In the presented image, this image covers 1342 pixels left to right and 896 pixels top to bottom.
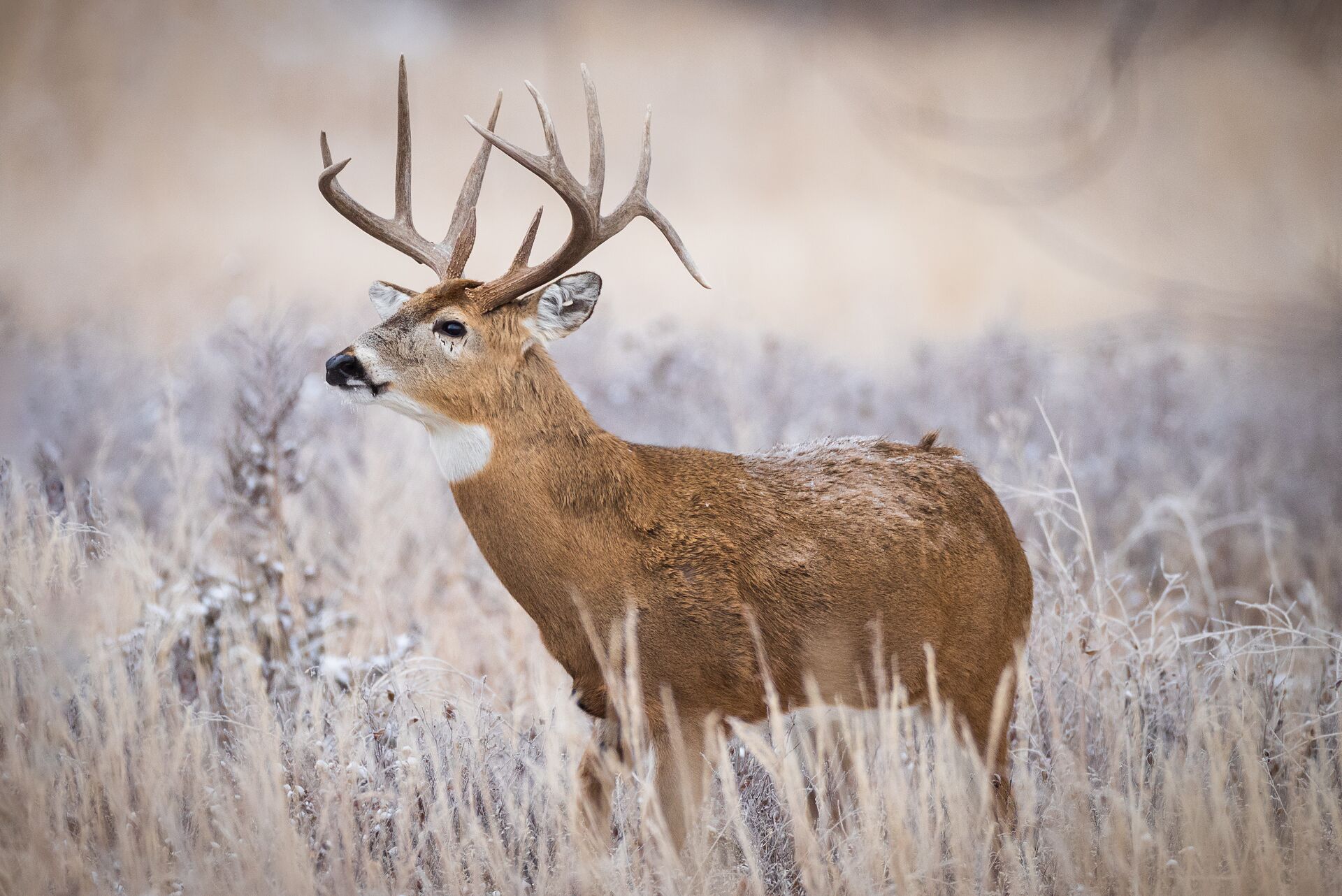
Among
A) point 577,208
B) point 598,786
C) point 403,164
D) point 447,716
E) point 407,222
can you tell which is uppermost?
point 403,164

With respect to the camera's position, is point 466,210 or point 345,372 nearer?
point 345,372

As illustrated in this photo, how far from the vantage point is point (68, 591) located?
15.1 ft

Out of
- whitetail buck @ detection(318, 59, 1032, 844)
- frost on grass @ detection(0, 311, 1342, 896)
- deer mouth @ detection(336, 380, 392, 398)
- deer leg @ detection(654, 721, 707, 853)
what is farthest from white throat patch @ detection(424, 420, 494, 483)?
deer leg @ detection(654, 721, 707, 853)

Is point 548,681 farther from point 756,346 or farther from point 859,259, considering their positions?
point 859,259

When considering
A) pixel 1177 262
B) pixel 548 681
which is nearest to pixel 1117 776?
pixel 548 681

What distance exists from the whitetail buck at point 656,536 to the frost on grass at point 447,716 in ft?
0.85

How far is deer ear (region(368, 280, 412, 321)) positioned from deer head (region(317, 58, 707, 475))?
0.15m

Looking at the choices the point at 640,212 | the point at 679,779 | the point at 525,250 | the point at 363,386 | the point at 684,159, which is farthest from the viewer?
the point at 684,159

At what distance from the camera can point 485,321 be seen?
4.15m

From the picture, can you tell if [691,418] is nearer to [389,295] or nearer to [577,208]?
Result: [389,295]

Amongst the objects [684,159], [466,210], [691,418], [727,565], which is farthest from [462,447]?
[684,159]

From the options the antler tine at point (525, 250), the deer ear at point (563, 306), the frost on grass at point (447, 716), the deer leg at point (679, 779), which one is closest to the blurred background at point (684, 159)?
the frost on grass at point (447, 716)

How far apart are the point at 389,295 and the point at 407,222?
28 cm

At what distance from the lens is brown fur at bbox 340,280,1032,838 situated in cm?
396
